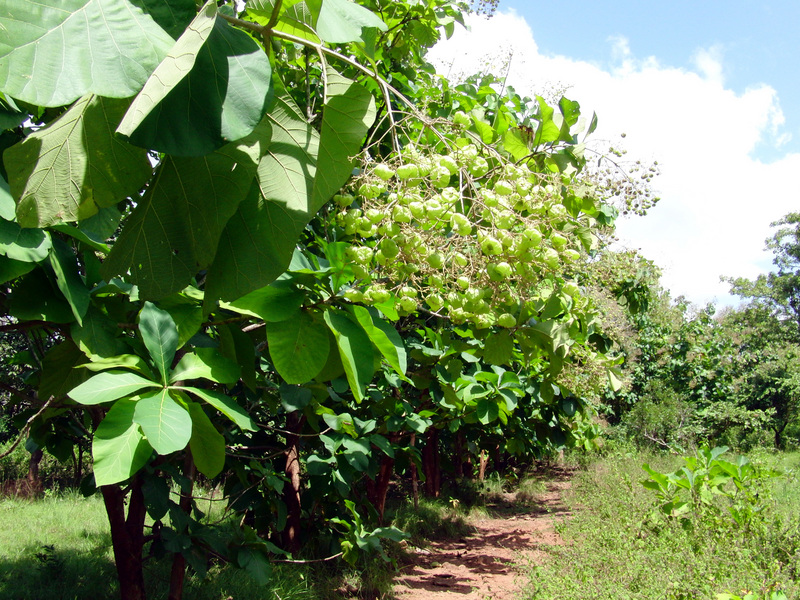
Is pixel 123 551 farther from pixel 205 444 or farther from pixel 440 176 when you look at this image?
pixel 440 176

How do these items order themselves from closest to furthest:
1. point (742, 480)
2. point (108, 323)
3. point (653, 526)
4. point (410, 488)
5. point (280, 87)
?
1. point (280, 87)
2. point (108, 323)
3. point (742, 480)
4. point (653, 526)
5. point (410, 488)

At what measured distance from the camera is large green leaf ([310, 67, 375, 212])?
85 centimetres

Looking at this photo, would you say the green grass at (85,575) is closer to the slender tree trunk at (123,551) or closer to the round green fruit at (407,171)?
the slender tree trunk at (123,551)

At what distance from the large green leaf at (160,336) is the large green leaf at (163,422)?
0.54 feet

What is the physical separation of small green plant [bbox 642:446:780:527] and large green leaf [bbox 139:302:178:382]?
488 centimetres

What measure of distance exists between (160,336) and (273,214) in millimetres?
616

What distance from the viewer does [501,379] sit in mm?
3432

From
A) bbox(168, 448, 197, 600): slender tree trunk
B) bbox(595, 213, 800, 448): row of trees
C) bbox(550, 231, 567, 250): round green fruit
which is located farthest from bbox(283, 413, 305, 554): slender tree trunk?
bbox(595, 213, 800, 448): row of trees

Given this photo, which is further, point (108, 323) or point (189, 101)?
point (108, 323)

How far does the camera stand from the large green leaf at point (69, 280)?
3.98ft

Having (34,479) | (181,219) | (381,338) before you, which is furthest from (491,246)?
(34,479)

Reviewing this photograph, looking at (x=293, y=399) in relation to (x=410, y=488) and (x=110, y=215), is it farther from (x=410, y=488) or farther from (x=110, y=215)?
(x=410, y=488)

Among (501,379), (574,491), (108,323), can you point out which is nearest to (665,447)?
(574,491)

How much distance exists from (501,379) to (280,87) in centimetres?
278
